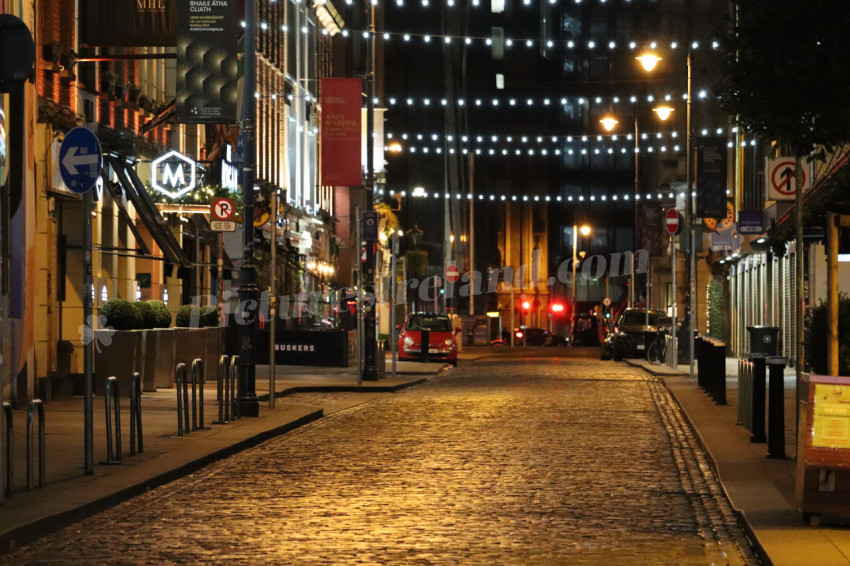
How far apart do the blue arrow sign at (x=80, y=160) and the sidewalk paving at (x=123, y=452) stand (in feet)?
8.98

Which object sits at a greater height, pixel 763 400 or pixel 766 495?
pixel 763 400

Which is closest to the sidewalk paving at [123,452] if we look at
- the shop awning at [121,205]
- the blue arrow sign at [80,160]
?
the blue arrow sign at [80,160]

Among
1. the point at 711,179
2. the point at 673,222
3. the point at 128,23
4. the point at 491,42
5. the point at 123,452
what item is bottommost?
the point at 123,452

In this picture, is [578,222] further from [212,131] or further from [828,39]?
[828,39]

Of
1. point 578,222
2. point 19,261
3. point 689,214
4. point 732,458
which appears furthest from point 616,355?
point 578,222

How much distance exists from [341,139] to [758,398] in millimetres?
15733

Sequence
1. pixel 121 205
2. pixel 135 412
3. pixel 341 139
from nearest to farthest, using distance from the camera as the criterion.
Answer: pixel 135 412
pixel 121 205
pixel 341 139

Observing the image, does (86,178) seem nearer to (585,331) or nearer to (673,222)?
(673,222)

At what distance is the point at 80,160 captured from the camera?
13.0 meters

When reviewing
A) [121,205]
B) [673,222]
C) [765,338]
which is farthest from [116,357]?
[673,222]

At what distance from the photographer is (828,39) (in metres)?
11.7

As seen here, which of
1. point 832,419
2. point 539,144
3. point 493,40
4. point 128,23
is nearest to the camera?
point 832,419

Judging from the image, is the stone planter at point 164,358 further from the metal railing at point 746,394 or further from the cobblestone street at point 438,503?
the metal railing at point 746,394

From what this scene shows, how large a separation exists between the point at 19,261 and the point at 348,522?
12051 millimetres
